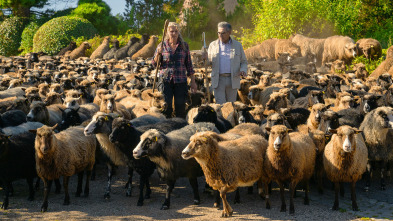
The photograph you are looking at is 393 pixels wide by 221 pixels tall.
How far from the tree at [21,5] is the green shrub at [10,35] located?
3.69 ft

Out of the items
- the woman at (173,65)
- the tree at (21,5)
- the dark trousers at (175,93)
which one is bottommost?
the dark trousers at (175,93)

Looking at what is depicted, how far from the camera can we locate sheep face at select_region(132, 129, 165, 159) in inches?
276

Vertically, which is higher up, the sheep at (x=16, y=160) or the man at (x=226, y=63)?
the man at (x=226, y=63)

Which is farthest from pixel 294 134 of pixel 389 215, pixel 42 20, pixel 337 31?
pixel 42 20

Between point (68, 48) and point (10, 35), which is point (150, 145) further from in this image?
point (10, 35)

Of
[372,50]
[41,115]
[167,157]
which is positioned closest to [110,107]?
[41,115]

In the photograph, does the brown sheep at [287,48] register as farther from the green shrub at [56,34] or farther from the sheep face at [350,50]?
the green shrub at [56,34]

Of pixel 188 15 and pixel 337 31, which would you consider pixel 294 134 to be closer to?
pixel 337 31

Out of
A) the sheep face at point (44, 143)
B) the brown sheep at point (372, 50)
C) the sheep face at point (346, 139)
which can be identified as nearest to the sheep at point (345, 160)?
the sheep face at point (346, 139)

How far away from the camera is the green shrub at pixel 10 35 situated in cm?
4388

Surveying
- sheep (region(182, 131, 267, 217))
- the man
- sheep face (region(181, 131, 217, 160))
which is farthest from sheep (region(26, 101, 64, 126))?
sheep face (region(181, 131, 217, 160))

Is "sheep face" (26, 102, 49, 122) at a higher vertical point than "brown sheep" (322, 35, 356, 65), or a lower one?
lower

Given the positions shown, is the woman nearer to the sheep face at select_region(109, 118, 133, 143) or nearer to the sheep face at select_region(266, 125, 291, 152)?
the sheep face at select_region(109, 118, 133, 143)

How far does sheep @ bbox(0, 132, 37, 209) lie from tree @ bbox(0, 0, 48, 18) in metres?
39.2
